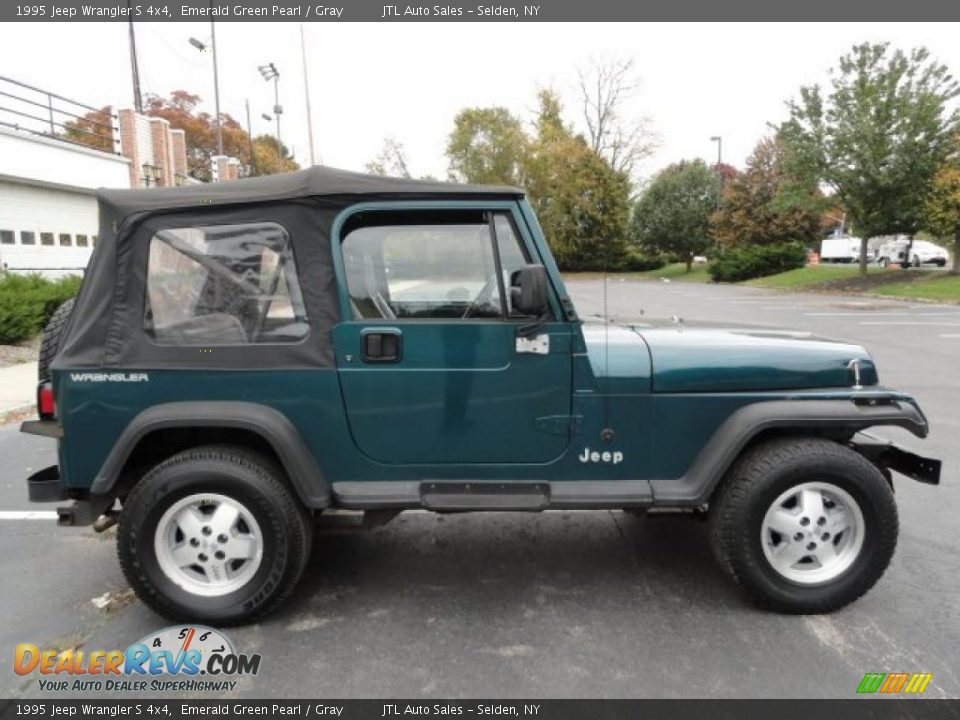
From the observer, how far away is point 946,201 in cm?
2219

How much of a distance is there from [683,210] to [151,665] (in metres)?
43.4

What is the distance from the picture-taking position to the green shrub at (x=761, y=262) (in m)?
34.3

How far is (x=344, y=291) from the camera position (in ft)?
10.00

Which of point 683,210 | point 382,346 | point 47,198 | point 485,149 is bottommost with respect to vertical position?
point 382,346

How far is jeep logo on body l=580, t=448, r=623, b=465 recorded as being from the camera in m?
3.11

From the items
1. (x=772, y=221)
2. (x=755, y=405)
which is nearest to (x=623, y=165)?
(x=772, y=221)

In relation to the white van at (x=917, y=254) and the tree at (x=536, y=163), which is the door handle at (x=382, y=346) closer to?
the tree at (x=536, y=163)

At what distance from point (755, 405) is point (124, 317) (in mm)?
2985

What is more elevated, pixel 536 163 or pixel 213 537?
pixel 536 163

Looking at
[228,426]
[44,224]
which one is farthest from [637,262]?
[228,426]

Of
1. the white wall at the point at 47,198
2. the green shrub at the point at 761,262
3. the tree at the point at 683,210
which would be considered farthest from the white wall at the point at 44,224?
the tree at the point at 683,210

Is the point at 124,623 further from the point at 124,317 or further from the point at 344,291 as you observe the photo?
the point at 344,291

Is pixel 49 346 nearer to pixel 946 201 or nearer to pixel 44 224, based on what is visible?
pixel 44 224

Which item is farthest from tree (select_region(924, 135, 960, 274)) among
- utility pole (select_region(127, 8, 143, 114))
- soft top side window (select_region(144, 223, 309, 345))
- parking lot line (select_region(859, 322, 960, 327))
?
utility pole (select_region(127, 8, 143, 114))
